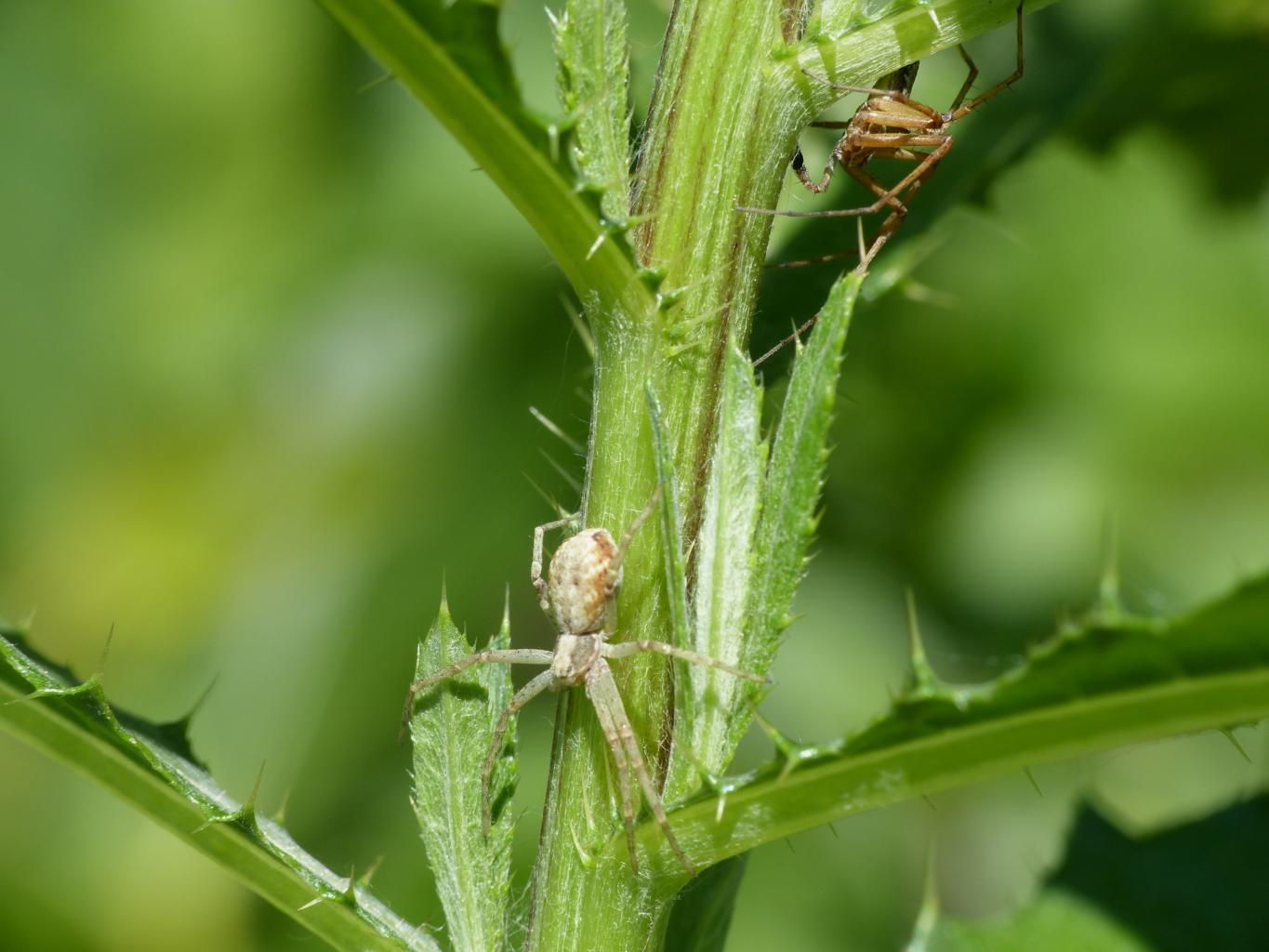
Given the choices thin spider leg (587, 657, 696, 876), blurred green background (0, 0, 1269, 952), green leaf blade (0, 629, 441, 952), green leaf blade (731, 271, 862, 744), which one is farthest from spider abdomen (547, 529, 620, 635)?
blurred green background (0, 0, 1269, 952)

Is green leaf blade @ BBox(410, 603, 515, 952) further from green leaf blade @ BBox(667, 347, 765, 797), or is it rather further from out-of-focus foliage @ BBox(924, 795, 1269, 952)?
out-of-focus foliage @ BBox(924, 795, 1269, 952)

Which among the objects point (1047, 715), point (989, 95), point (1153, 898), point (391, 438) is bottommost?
point (1153, 898)

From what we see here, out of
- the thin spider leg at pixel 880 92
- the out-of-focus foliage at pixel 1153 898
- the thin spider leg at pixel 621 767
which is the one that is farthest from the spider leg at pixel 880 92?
the out-of-focus foliage at pixel 1153 898

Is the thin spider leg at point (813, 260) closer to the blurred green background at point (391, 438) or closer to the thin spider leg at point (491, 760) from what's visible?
the thin spider leg at point (491, 760)

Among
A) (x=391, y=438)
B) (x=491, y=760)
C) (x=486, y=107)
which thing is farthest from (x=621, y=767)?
(x=391, y=438)

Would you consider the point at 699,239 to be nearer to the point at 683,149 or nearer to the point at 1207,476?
the point at 683,149

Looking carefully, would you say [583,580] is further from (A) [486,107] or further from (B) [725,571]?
(A) [486,107]
